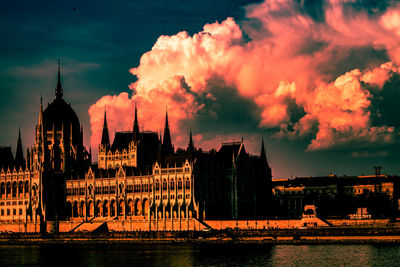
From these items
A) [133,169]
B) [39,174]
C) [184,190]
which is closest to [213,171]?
[184,190]

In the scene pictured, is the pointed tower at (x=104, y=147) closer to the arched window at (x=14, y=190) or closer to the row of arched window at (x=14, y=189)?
the row of arched window at (x=14, y=189)

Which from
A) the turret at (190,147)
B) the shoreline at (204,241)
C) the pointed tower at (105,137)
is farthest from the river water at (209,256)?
the pointed tower at (105,137)

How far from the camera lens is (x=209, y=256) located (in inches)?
4616

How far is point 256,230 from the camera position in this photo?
138625 millimetres

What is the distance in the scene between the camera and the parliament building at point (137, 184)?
538ft

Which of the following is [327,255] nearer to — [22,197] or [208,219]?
[208,219]

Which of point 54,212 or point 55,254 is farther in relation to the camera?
point 54,212

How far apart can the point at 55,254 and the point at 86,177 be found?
52.8 m

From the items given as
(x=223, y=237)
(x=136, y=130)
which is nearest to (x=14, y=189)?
(x=136, y=130)

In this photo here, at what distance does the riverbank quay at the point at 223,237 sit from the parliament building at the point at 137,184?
12.9 m

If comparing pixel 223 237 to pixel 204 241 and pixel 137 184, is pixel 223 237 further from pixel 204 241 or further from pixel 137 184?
pixel 137 184

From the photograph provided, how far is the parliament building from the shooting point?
164000mm

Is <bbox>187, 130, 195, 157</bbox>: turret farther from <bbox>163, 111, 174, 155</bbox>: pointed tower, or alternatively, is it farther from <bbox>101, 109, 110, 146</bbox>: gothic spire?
<bbox>101, 109, 110, 146</bbox>: gothic spire

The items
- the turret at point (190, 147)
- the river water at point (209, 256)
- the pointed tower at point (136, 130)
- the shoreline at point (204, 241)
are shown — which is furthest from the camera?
the pointed tower at point (136, 130)
